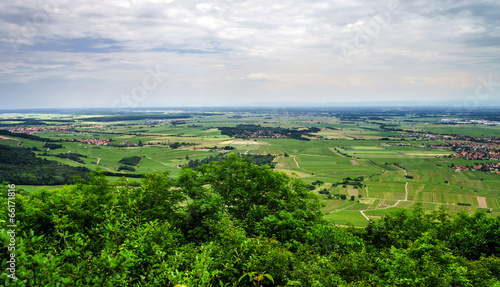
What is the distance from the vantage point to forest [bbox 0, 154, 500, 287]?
7809mm

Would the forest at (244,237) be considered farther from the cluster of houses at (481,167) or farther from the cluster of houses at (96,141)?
the cluster of houses at (96,141)

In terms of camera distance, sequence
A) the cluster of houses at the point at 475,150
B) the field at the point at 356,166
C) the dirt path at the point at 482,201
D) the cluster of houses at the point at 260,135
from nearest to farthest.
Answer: the dirt path at the point at 482,201
the field at the point at 356,166
the cluster of houses at the point at 475,150
the cluster of houses at the point at 260,135

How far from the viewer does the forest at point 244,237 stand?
25.6 feet

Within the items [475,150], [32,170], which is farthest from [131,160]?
[475,150]

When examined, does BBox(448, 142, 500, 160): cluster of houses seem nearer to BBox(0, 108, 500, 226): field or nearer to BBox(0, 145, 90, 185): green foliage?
BBox(0, 108, 500, 226): field

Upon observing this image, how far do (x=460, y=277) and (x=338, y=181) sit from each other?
219 feet

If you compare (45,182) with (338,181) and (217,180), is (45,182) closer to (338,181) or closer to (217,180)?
(217,180)

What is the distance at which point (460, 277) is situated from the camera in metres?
12.4

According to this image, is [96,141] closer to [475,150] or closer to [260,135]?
[260,135]

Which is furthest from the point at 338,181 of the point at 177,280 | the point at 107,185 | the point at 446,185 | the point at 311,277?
the point at 177,280

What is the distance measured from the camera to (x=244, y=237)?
13.1 meters

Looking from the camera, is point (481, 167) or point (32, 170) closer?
point (32, 170)

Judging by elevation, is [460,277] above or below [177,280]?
below

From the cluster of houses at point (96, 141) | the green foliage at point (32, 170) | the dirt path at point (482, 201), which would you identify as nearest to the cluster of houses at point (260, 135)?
the cluster of houses at point (96, 141)
